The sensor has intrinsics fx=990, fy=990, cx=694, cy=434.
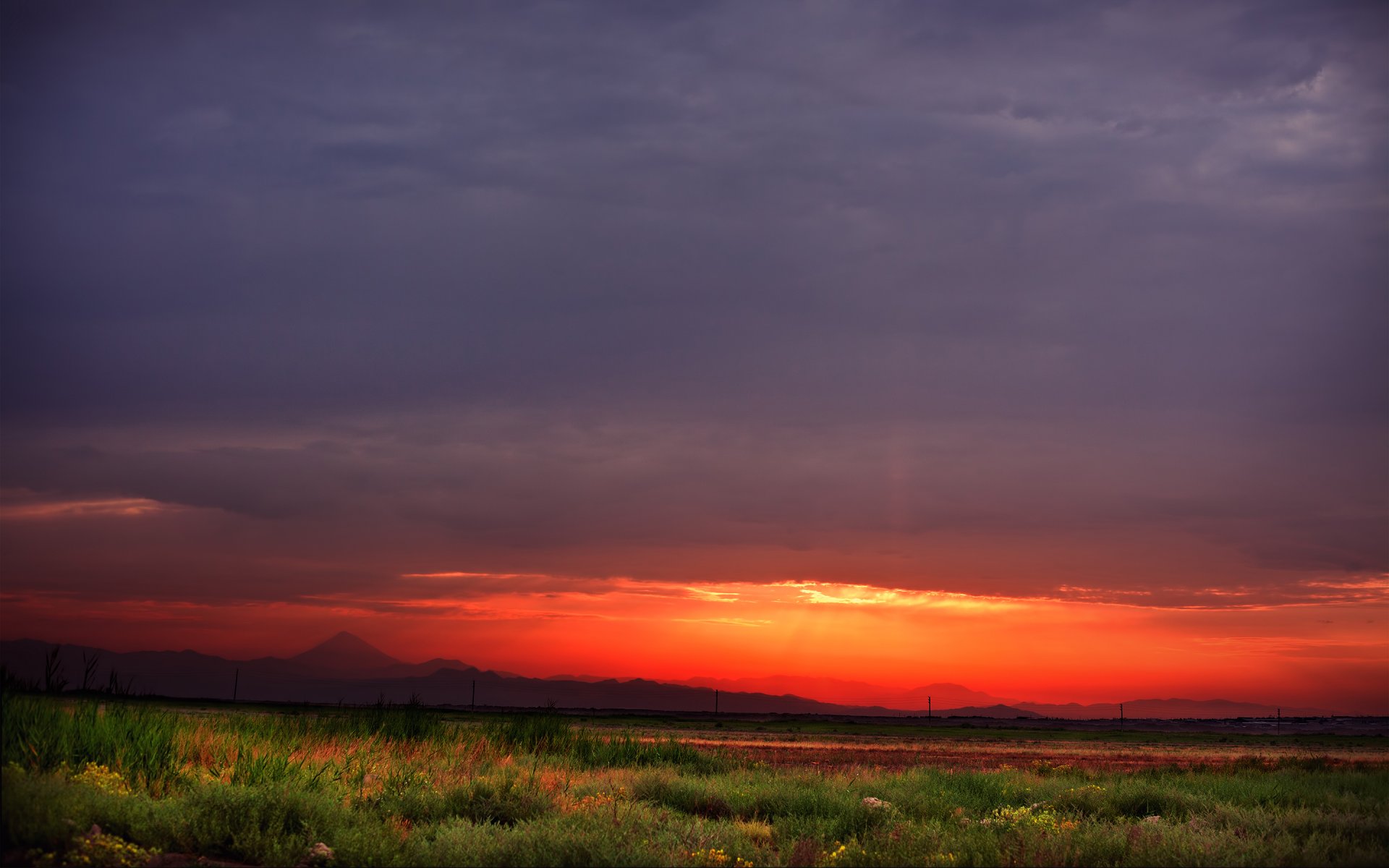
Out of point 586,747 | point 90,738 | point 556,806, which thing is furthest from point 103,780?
point 586,747

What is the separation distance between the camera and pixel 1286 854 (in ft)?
39.2

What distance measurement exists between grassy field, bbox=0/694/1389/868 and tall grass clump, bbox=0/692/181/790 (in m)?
0.04

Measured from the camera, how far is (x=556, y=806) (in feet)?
49.6

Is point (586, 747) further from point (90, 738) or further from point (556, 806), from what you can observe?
point (90, 738)

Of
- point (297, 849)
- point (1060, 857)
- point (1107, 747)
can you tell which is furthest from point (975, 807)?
point (1107, 747)

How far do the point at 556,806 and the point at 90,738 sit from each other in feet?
23.2

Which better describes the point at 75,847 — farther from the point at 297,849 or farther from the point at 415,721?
the point at 415,721

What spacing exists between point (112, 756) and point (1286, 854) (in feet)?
53.3

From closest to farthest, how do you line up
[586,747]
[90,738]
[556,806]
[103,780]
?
1. [103,780]
2. [90,738]
3. [556,806]
4. [586,747]

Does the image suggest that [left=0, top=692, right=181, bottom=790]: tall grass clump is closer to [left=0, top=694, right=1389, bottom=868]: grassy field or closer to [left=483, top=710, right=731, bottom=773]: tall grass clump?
[left=0, top=694, right=1389, bottom=868]: grassy field

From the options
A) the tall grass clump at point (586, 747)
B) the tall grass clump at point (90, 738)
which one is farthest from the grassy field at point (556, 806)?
the tall grass clump at point (586, 747)

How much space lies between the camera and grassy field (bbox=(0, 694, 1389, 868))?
11367 millimetres

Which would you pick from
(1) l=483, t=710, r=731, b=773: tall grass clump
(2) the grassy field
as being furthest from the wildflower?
(1) l=483, t=710, r=731, b=773: tall grass clump

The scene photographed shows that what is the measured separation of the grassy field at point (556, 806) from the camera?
11367mm
